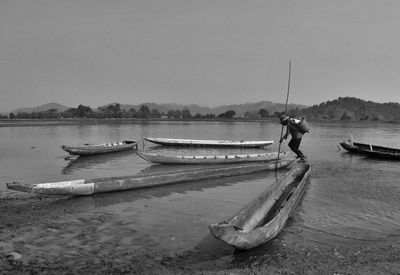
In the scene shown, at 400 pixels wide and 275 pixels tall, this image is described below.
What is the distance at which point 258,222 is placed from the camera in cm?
835

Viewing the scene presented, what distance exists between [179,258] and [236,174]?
9980mm

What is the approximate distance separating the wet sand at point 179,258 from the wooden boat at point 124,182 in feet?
6.47

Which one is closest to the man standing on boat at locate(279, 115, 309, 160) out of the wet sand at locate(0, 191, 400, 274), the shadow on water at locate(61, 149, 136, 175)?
the wet sand at locate(0, 191, 400, 274)

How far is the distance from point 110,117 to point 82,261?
121801 mm

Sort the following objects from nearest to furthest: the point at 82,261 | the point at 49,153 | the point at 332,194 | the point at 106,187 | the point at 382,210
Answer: the point at 82,261, the point at 382,210, the point at 106,187, the point at 332,194, the point at 49,153

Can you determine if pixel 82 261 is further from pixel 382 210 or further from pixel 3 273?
pixel 382 210

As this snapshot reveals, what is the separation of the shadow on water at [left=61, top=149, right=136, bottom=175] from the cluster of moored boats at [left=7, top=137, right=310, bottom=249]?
506 millimetres

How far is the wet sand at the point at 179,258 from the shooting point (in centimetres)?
650

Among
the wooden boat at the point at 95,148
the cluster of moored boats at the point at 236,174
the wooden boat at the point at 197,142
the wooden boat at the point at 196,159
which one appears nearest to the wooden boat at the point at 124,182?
the cluster of moored boats at the point at 236,174

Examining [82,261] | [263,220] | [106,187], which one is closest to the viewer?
[82,261]

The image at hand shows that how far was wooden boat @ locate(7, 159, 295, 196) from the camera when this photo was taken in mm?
10706

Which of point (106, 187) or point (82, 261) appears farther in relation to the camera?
point (106, 187)

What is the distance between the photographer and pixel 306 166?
15352 millimetres

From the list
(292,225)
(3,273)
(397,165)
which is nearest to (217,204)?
(292,225)
